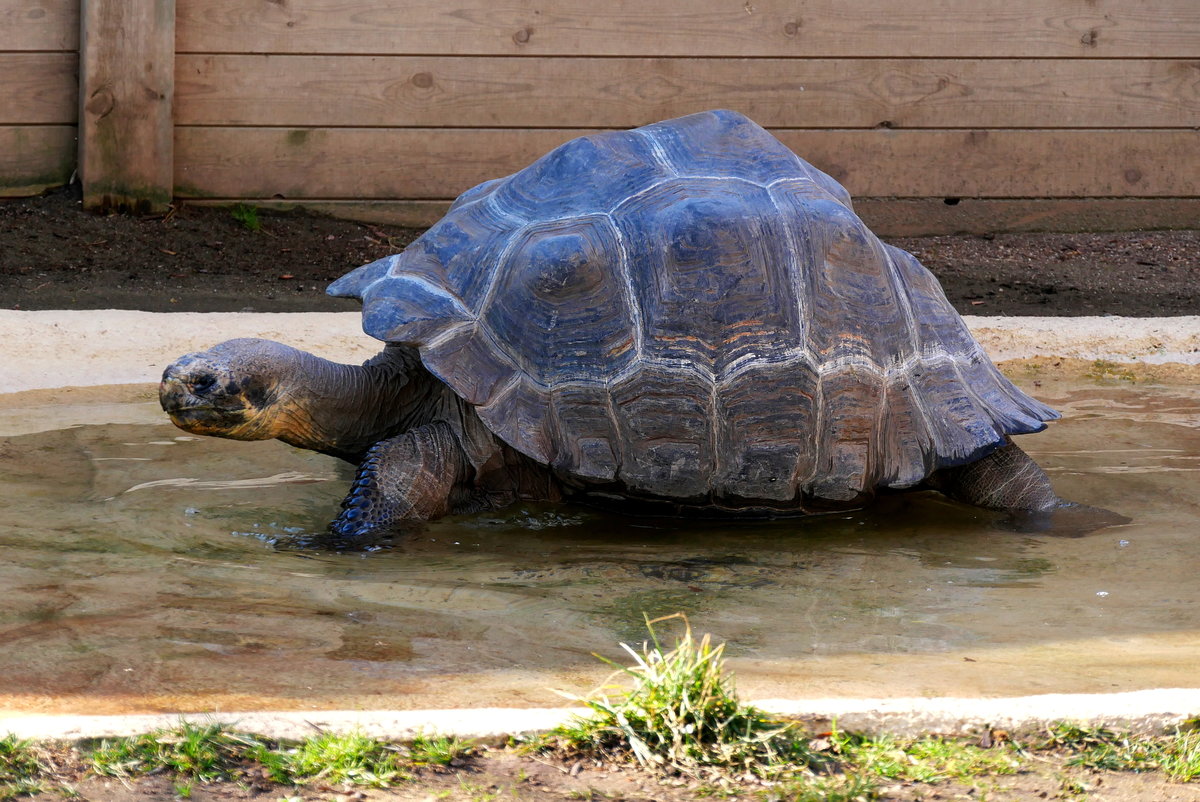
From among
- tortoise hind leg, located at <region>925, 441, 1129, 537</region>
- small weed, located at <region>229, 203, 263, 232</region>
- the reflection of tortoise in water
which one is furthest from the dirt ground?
the reflection of tortoise in water

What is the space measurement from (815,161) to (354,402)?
164 inches

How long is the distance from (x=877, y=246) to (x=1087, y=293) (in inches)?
133

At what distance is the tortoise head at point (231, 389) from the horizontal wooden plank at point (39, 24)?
3779 mm

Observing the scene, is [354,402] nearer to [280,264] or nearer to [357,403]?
[357,403]

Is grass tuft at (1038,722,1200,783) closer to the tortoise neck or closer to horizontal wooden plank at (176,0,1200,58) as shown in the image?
the tortoise neck

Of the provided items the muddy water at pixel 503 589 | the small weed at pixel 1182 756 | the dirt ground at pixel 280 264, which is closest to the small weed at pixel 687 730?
the muddy water at pixel 503 589

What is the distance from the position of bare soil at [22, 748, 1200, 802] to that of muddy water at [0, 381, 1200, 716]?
0.67 ft

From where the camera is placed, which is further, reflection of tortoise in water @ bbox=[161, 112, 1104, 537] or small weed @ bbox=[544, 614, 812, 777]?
reflection of tortoise in water @ bbox=[161, 112, 1104, 537]

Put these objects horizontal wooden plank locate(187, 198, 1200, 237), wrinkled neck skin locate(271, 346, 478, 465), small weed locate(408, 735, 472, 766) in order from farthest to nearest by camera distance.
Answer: horizontal wooden plank locate(187, 198, 1200, 237) < wrinkled neck skin locate(271, 346, 478, 465) < small weed locate(408, 735, 472, 766)

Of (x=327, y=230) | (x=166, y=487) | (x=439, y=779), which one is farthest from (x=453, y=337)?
(x=327, y=230)

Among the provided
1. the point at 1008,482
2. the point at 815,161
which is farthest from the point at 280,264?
the point at 1008,482

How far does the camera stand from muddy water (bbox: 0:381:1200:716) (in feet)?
7.72

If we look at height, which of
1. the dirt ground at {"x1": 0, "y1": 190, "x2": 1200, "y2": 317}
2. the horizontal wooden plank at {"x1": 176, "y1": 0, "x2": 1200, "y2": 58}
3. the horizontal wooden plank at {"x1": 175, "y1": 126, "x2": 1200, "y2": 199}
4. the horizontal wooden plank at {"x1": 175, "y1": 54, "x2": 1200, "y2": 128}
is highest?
the horizontal wooden plank at {"x1": 176, "y1": 0, "x2": 1200, "y2": 58}

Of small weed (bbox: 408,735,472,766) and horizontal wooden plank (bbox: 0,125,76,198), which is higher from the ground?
horizontal wooden plank (bbox: 0,125,76,198)
